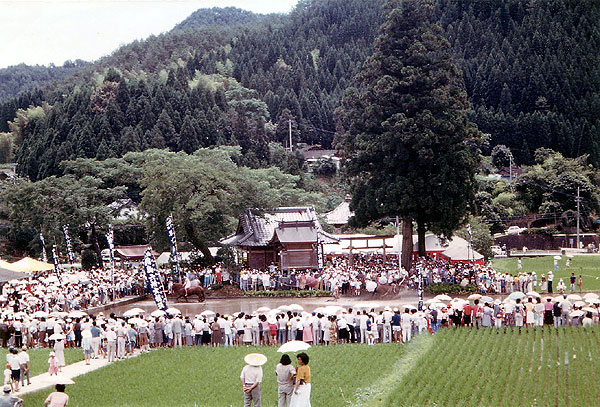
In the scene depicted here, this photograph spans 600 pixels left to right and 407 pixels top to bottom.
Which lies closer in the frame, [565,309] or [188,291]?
[565,309]

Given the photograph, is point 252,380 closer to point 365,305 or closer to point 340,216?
point 365,305

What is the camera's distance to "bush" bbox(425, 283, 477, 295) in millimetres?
37625

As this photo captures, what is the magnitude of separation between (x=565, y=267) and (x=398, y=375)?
112 ft

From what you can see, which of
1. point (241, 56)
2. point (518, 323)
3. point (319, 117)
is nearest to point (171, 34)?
point (241, 56)

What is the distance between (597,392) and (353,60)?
5541 inches

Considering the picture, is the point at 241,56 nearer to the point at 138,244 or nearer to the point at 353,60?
the point at 353,60

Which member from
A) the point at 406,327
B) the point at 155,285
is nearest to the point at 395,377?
the point at 406,327

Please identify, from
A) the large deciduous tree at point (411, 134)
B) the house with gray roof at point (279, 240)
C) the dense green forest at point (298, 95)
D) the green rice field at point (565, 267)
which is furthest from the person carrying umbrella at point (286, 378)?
the dense green forest at point (298, 95)

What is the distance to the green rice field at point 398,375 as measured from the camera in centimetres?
1753

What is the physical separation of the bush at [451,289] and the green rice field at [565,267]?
534 cm

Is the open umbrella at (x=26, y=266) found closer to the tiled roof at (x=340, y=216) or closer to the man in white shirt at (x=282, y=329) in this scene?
A: the man in white shirt at (x=282, y=329)

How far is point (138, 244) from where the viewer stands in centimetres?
7044

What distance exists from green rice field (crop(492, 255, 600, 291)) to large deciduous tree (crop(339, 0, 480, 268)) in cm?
715

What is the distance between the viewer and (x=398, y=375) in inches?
760
